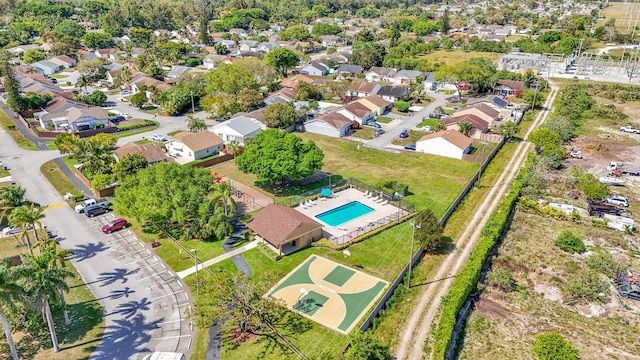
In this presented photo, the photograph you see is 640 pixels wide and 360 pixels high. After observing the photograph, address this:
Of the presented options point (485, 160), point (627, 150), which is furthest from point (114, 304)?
point (627, 150)

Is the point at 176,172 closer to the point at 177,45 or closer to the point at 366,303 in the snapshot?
the point at 366,303

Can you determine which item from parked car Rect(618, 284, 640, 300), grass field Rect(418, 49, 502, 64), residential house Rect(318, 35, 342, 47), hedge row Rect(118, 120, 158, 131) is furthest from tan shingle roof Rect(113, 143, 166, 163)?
residential house Rect(318, 35, 342, 47)

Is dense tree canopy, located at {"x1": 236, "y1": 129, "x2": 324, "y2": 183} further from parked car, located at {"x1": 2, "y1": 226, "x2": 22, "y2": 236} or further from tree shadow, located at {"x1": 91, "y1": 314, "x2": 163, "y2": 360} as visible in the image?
parked car, located at {"x1": 2, "y1": 226, "x2": 22, "y2": 236}

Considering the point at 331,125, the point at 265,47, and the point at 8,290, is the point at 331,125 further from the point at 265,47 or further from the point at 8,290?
the point at 265,47

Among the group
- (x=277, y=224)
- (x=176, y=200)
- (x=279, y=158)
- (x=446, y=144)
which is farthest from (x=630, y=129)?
(x=176, y=200)

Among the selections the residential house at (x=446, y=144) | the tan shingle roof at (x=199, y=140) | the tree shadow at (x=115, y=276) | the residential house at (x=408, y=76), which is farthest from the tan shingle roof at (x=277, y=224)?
the residential house at (x=408, y=76)

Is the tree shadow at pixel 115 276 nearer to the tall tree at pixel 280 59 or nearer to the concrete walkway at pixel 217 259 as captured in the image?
the concrete walkway at pixel 217 259
